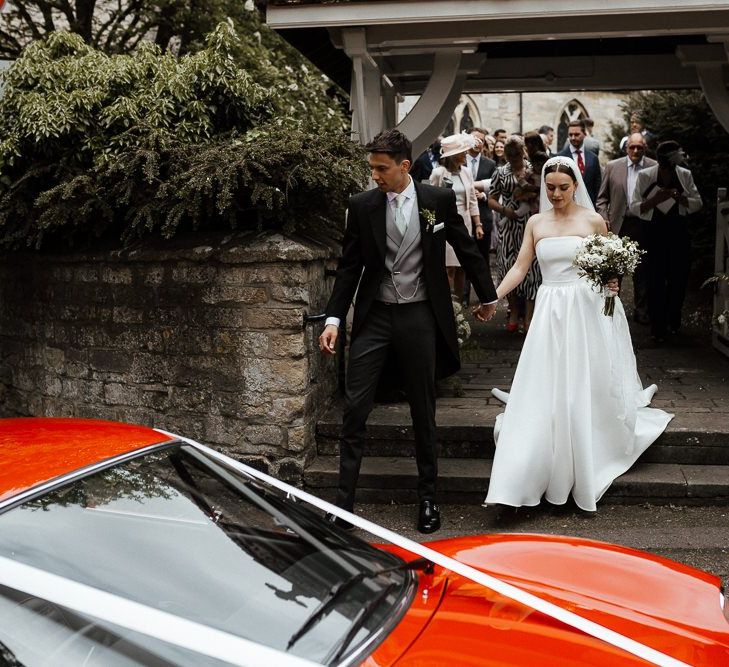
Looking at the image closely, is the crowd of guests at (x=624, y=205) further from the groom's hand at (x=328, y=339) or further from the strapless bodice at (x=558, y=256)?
the groom's hand at (x=328, y=339)

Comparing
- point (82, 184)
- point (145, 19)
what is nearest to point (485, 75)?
point (82, 184)

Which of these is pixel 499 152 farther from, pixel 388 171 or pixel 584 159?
pixel 388 171

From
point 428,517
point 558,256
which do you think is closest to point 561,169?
point 558,256

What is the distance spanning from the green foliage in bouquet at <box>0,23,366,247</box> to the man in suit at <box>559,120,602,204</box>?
184 inches

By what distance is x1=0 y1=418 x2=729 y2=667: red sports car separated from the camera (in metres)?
2.14

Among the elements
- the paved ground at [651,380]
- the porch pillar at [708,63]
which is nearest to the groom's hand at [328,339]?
the paved ground at [651,380]

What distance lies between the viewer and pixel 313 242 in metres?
6.48

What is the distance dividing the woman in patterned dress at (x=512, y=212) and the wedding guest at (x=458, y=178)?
0.39m

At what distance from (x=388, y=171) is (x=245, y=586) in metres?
3.18

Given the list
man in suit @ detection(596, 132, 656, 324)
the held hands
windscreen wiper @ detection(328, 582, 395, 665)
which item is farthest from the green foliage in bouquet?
man in suit @ detection(596, 132, 656, 324)

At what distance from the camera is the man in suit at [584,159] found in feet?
35.6

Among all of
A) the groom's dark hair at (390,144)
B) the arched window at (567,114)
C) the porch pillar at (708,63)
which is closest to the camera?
the groom's dark hair at (390,144)

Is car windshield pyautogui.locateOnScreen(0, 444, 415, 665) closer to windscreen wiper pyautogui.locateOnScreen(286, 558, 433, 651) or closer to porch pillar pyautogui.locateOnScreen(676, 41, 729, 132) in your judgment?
windscreen wiper pyautogui.locateOnScreen(286, 558, 433, 651)

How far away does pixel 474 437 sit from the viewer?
642 centimetres
